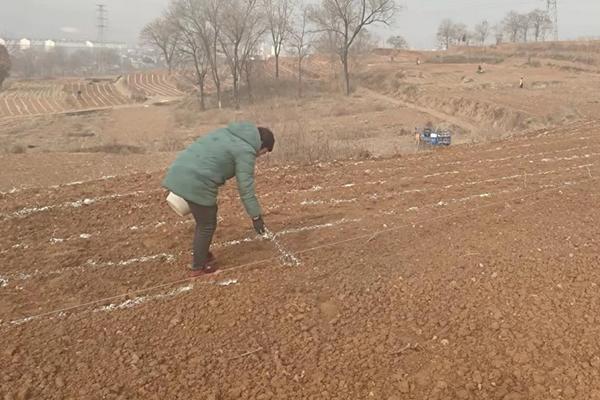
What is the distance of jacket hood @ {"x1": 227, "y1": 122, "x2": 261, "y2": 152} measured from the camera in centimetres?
402

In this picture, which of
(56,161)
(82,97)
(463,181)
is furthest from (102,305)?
(82,97)

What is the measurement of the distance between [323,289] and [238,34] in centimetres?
3502

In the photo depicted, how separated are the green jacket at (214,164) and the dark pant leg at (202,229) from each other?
10 centimetres

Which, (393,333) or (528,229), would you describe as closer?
(393,333)

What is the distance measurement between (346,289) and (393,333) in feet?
2.26

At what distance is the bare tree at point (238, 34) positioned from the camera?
3638 cm

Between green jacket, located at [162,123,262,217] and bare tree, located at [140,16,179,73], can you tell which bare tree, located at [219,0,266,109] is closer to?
bare tree, located at [140,16,179,73]

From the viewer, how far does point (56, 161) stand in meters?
11.6

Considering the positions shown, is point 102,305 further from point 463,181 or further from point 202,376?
point 463,181

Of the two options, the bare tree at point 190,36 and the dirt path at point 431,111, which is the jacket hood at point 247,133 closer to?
the dirt path at point 431,111

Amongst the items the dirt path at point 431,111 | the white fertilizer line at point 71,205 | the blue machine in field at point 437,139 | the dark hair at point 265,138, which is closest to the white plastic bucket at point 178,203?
the dark hair at point 265,138

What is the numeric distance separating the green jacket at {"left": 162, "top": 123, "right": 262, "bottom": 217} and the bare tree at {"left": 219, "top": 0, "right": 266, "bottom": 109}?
3379 cm

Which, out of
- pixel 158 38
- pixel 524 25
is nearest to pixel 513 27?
pixel 524 25

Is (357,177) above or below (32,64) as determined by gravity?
below
